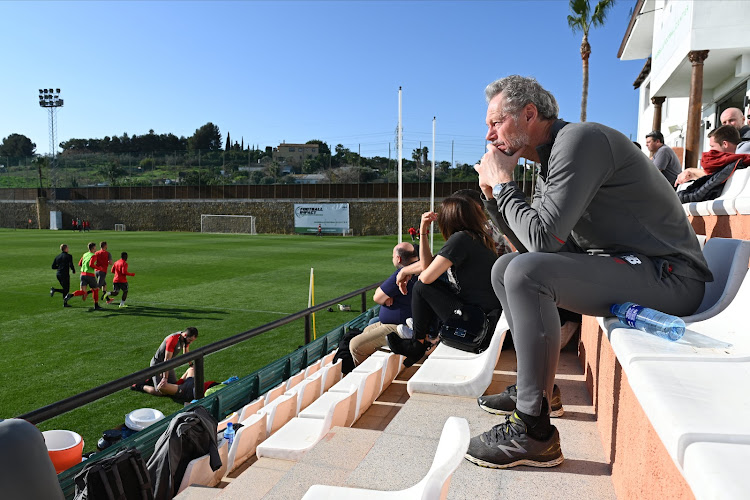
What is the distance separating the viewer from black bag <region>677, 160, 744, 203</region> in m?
3.04

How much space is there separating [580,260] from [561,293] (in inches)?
5.0

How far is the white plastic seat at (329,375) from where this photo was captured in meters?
5.15

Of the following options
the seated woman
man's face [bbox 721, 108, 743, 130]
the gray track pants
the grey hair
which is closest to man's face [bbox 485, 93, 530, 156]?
the grey hair

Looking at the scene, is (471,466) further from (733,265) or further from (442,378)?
(733,265)

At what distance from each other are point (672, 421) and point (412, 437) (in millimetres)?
1534

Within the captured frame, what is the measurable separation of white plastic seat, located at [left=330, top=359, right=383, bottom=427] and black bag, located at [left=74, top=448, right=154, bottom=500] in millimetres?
1308

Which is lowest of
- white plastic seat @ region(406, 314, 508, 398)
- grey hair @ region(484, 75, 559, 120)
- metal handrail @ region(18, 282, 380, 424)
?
metal handrail @ region(18, 282, 380, 424)

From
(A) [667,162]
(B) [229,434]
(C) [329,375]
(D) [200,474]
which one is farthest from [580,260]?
(A) [667,162]

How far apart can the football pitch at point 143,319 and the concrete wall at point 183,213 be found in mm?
18585

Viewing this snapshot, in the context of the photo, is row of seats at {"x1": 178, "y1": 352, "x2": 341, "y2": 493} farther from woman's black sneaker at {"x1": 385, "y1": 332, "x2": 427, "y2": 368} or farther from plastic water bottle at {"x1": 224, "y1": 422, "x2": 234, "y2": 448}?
woman's black sneaker at {"x1": 385, "y1": 332, "x2": 427, "y2": 368}

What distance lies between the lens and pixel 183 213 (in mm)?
49906

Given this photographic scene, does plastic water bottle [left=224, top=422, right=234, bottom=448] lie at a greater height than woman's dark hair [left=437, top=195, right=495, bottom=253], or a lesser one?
lesser

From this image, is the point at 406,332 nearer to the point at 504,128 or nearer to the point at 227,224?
the point at 504,128

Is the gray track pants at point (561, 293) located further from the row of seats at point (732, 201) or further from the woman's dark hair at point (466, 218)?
the woman's dark hair at point (466, 218)
